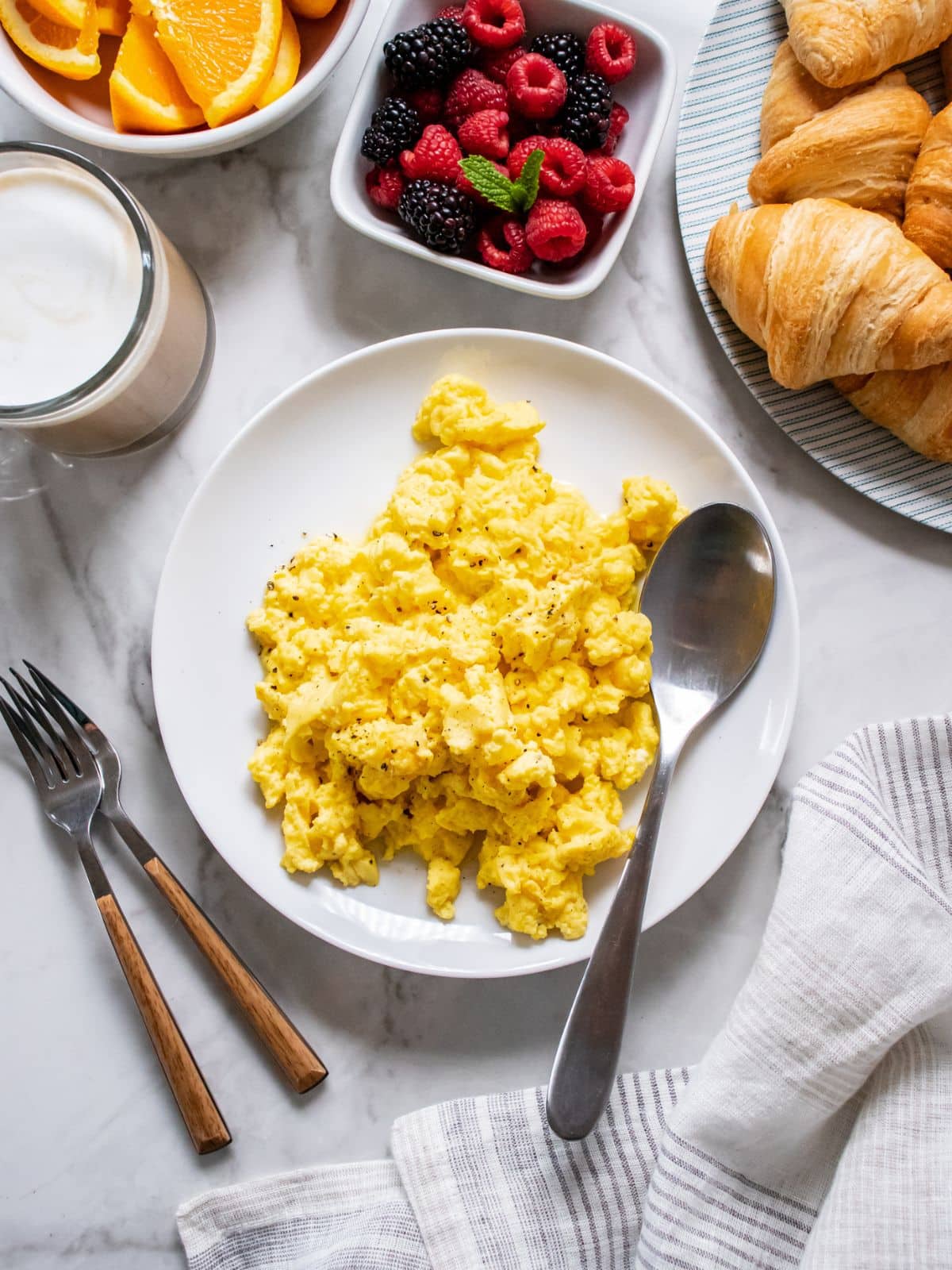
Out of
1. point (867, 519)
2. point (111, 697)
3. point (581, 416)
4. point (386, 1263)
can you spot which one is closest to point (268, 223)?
point (581, 416)

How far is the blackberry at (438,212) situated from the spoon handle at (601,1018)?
94 centimetres

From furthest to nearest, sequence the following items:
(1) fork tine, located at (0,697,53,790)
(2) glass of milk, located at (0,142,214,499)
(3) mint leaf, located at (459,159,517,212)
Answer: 1. (1) fork tine, located at (0,697,53,790)
2. (3) mint leaf, located at (459,159,517,212)
3. (2) glass of milk, located at (0,142,214,499)

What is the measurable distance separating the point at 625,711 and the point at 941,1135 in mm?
753

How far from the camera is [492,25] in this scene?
4.99 feet

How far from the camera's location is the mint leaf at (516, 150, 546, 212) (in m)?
1.42

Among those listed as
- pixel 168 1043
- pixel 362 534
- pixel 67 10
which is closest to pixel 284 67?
pixel 67 10

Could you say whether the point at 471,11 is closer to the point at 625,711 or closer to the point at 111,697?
the point at 625,711

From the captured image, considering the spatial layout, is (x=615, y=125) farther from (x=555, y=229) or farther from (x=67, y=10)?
(x=67, y=10)

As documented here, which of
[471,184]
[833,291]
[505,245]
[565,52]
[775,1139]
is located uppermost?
[565,52]

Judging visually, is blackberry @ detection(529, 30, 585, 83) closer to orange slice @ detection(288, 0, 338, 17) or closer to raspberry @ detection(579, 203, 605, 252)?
raspberry @ detection(579, 203, 605, 252)

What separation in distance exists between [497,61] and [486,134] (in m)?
0.16

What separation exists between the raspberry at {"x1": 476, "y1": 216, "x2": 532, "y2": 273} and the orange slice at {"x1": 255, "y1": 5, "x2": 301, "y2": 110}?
370 mm

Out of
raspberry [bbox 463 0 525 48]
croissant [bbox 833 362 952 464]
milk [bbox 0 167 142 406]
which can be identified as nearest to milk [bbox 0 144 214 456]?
milk [bbox 0 167 142 406]

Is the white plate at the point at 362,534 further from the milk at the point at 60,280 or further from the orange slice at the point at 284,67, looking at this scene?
the orange slice at the point at 284,67
